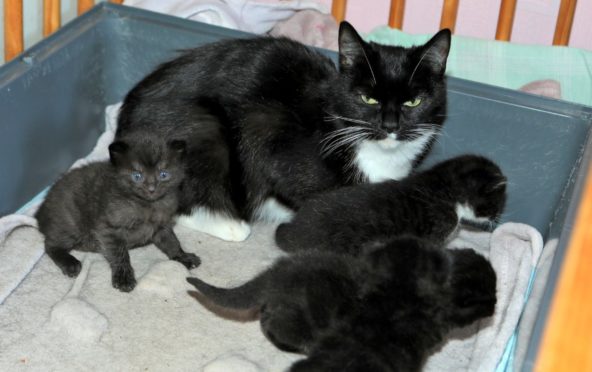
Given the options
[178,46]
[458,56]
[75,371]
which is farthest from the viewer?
[458,56]

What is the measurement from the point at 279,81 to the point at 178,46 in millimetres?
689

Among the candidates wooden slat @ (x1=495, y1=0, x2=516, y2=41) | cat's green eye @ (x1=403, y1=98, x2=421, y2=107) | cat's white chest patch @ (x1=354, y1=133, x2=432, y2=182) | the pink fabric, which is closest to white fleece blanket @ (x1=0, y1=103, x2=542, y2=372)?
cat's white chest patch @ (x1=354, y1=133, x2=432, y2=182)

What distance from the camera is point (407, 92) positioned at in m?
2.13

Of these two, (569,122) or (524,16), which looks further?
(524,16)

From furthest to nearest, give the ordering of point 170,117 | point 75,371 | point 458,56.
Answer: point 458,56 → point 170,117 → point 75,371

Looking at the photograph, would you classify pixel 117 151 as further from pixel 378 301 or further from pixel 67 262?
pixel 378 301

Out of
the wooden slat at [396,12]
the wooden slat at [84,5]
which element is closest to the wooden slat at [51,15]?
the wooden slat at [84,5]

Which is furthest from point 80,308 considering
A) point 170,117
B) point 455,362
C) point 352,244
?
point 455,362

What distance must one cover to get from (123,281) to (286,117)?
0.68 meters

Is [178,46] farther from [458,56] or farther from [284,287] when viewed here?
[284,287]

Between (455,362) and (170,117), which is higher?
(170,117)

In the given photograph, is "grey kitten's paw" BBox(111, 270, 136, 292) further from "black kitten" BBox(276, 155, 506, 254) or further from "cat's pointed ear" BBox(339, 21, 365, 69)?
"cat's pointed ear" BBox(339, 21, 365, 69)

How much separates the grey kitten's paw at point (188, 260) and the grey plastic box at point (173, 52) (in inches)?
23.5

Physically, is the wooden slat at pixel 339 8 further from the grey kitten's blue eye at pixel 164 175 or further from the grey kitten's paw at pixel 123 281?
the grey kitten's paw at pixel 123 281
